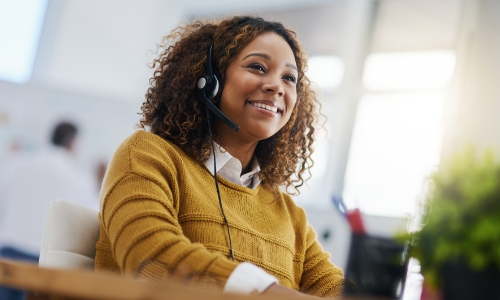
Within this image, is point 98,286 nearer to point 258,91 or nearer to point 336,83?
point 258,91

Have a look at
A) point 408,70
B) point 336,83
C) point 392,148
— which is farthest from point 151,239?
point 336,83

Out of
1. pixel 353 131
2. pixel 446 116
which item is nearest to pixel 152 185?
pixel 446 116

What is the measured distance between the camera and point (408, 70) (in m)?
4.24

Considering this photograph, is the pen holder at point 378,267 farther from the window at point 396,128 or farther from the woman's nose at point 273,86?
the window at point 396,128

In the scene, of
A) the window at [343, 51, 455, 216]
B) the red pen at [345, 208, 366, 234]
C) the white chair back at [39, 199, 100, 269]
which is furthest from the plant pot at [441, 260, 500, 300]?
the window at [343, 51, 455, 216]

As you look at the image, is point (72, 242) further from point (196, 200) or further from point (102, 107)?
point (102, 107)

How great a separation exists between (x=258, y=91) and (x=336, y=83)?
315 cm

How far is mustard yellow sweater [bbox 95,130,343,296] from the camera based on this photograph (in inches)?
36.2

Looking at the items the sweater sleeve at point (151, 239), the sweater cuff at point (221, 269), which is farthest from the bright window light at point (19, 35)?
the sweater cuff at point (221, 269)

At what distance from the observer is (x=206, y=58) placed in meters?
1.54

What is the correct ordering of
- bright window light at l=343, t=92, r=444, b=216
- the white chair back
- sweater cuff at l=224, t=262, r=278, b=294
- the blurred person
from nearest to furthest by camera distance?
sweater cuff at l=224, t=262, r=278, b=294 → the white chair back → the blurred person → bright window light at l=343, t=92, r=444, b=216

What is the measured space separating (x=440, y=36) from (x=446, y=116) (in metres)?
0.67

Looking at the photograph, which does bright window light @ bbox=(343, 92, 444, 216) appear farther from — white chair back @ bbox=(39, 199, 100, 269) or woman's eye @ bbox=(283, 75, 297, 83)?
white chair back @ bbox=(39, 199, 100, 269)

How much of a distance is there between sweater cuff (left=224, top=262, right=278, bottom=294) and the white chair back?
44cm
